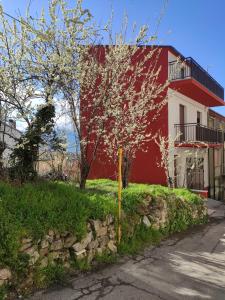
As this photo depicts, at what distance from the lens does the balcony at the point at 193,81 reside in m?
15.5

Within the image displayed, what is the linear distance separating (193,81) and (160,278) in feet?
39.4

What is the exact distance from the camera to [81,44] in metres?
8.10

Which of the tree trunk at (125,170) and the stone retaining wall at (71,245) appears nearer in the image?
the stone retaining wall at (71,245)

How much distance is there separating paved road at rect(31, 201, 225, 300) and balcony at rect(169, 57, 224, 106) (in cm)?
870

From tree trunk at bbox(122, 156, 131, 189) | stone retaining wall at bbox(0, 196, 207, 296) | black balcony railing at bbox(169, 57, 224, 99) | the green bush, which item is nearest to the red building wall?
black balcony railing at bbox(169, 57, 224, 99)

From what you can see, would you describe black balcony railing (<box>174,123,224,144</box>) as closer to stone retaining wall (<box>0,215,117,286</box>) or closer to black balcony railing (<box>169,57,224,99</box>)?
black balcony railing (<box>169,57,224,99</box>)

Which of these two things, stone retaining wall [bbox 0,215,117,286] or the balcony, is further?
the balcony

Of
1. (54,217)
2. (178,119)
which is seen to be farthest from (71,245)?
(178,119)

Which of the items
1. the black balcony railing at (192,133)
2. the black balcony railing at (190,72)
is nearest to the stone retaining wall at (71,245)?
the black balcony railing at (190,72)

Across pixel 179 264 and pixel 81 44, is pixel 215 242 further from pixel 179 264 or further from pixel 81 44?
pixel 81 44

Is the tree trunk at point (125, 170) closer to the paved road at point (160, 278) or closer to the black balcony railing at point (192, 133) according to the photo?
the paved road at point (160, 278)

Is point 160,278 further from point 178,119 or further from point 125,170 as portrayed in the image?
point 178,119

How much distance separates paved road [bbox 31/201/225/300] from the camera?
4.68 metres

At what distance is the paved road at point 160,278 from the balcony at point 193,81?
8.70 m
